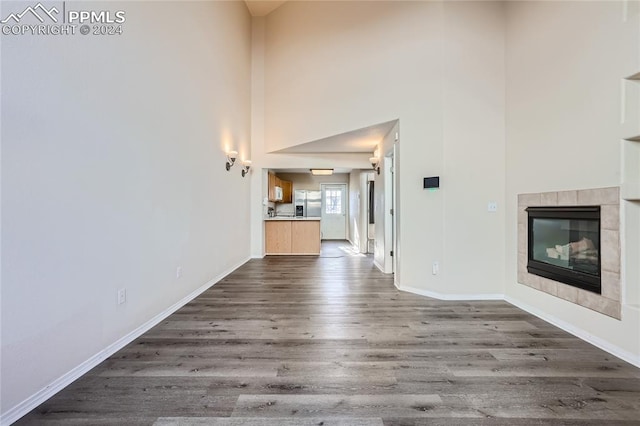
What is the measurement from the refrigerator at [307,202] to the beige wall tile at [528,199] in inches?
266

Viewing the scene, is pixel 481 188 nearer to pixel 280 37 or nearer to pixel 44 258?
pixel 44 258

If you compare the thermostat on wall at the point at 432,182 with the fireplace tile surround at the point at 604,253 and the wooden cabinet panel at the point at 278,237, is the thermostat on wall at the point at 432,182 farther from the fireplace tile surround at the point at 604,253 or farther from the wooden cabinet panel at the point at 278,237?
the wooden cabinet panel at the point at 278,237

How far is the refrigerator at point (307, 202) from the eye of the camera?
9227mm

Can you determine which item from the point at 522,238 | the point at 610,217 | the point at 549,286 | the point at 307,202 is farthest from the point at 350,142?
the point at 307,202

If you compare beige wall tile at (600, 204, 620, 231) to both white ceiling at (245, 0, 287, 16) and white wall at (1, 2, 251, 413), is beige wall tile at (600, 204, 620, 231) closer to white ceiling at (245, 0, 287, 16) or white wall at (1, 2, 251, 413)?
white wall at (1, 2, 251, 413)

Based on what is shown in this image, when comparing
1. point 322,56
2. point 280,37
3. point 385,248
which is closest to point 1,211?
point 385,248

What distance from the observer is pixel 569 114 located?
244 centimetres

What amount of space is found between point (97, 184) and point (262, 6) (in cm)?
543

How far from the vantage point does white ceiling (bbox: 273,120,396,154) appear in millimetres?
4259

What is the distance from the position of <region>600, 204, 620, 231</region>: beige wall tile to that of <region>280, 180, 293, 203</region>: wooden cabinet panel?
700 centimetres

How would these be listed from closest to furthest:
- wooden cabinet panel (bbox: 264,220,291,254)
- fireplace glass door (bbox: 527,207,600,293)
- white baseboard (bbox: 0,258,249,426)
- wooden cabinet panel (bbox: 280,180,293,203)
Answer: white baseboard (bbox: 0,258,249,426), fireplace glass door (bbox: 527,207,600,293), wooden cabinet panel (bbox: 264,220,291,254), wooden cabinet panel (bbox: 280,180,293,203)

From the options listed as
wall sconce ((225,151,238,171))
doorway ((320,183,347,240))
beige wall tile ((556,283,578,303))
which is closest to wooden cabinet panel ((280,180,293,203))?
doorway ((320,183,347,240))

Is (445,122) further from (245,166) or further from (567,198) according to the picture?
(245,166)

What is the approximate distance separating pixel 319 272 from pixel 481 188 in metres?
2.77
